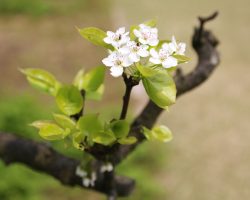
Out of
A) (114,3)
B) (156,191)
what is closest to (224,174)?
(156,191)

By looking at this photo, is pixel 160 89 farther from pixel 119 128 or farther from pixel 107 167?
pixel 107 167

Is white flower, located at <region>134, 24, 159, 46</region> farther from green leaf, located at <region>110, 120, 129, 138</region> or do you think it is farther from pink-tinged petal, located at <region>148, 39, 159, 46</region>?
green leaf, located at <region>110, 120, 129, 138</region>

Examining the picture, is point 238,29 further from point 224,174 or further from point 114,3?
point 224,174

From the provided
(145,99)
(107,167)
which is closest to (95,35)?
(107,167)

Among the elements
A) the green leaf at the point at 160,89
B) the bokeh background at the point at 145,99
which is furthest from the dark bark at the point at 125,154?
the bokeh background at the point at 145,99

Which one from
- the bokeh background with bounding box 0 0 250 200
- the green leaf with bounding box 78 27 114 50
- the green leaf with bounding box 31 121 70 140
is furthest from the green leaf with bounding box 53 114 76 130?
the bokeh background with bounding box 0 0 250 200

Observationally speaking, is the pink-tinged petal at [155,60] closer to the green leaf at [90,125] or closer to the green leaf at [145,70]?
the green leaf at [145,70]
